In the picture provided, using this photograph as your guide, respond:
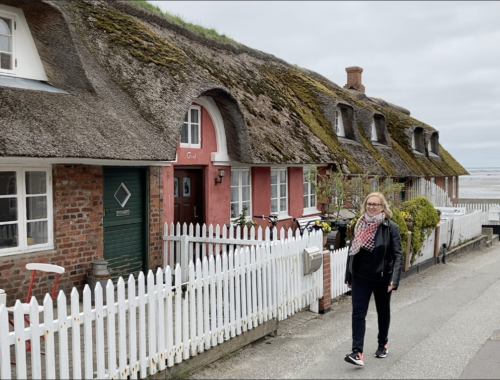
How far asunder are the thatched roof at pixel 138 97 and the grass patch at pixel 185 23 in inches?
12.4

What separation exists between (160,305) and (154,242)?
4515mm

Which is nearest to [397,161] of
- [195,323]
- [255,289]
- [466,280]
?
[466,280]

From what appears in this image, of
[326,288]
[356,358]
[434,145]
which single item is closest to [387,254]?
[356,358]

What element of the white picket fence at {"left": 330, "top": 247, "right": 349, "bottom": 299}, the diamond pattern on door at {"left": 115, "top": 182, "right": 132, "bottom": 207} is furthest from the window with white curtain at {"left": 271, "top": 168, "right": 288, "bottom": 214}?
the diamond pattern on door at {"left": 115, "top": 182, "right": 132, "bottom": 207}

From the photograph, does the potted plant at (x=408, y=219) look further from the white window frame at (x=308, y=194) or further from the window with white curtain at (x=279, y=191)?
the white window frame at (x=308, y=194)

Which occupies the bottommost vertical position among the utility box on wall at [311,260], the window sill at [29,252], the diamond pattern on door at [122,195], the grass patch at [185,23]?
the utility box on wall at [311,260]

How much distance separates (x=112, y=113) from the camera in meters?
8.11

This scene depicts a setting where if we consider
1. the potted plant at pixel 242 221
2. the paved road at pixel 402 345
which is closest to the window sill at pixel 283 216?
the potted plant at pixel 242 221

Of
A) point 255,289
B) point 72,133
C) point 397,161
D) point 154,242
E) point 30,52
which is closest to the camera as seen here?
point 255,289

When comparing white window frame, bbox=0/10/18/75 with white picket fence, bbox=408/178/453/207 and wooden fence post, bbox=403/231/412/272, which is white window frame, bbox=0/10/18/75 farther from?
white picket fence, bbox=408/178/453/207

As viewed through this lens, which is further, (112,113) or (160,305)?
(112,113)

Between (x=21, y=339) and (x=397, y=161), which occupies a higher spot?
(x=397, y=161)

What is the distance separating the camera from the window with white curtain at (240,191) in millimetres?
12281

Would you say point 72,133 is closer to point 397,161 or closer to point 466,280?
point 466,280
